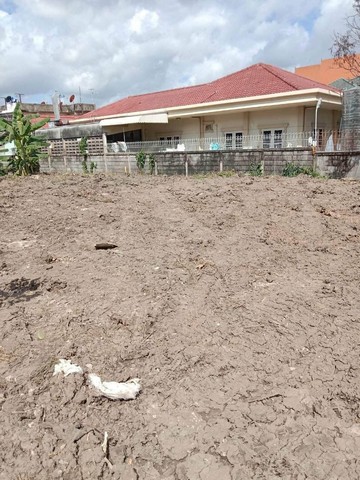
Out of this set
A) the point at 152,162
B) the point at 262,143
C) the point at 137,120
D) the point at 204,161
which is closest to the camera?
the point at 204,161

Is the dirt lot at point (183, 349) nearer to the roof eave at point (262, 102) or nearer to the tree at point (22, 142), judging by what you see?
the tree at point (22, 142)

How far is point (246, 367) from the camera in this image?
2.96m

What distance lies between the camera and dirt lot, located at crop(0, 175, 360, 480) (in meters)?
2.22

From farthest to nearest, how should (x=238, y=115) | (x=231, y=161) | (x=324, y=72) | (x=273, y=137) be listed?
(x=324, y=72)
(x=238, y=115)
(x=273, y=137)
(x=231, y=161)

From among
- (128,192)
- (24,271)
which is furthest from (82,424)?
(128,192)

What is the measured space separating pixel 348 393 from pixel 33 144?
12394 millimetres

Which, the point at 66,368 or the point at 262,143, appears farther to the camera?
the point at 262,143

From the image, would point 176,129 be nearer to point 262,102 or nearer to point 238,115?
point 238,115

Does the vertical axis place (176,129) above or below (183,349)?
above

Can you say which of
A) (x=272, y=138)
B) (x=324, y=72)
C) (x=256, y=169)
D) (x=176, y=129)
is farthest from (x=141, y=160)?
(x=324, y=72)

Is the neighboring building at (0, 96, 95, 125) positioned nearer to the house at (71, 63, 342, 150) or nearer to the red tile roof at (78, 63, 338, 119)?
the red tile roof at (78, 63, 338, 119)

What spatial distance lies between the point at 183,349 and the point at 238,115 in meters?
16.2

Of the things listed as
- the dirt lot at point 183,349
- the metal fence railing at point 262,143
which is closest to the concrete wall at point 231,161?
the metal fence railing at point 262,143

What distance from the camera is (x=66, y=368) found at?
2.89m
